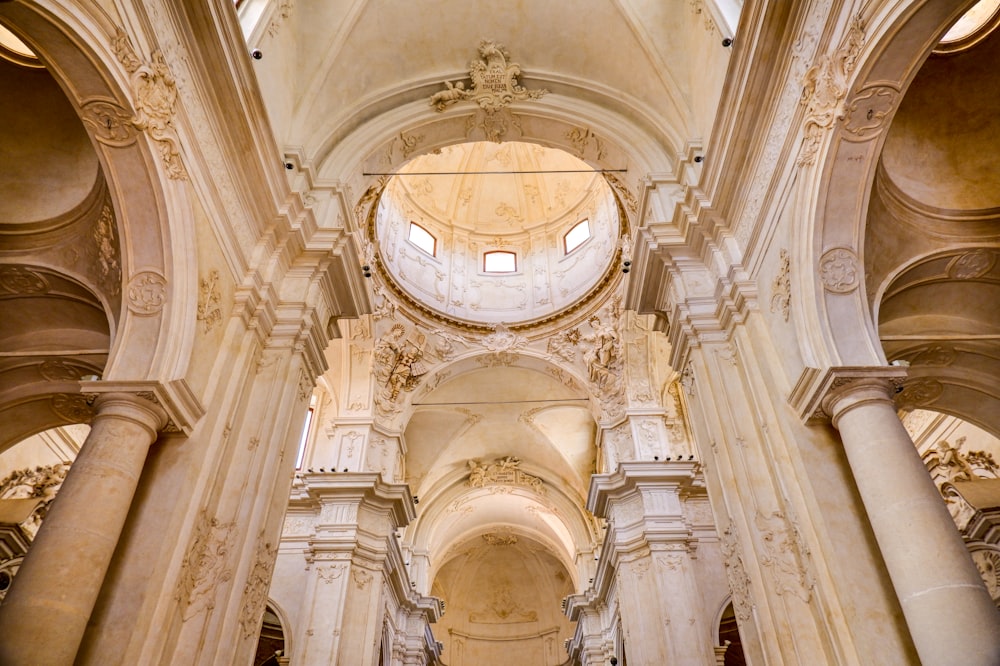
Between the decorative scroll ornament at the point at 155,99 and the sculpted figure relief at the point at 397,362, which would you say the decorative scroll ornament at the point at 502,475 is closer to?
the sculpted figure relief at the point at 397,362

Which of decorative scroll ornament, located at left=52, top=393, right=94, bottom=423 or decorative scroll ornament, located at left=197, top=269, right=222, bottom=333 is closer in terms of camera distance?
decorative scroll ornament, located at left=197, top=269, right=222, bottom=333

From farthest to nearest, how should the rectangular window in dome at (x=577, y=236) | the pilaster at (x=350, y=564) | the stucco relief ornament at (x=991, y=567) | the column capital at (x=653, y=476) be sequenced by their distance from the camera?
1. the rectangular window in dome at (x=577, y=236)
2. the column capital at (x=653, y=476)
3. the pilaster at (x=350, y=564)
4. the stucco relief ornament at (x=991, y=567)

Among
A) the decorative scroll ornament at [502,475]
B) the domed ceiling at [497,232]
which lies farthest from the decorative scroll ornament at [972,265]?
the decorative scroll ornament at [502,475]

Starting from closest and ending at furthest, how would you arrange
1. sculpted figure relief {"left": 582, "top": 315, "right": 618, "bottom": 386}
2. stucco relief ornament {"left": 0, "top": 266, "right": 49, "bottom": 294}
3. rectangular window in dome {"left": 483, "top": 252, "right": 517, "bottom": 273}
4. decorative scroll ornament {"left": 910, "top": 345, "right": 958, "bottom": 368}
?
1. stucco relief ornament {"left": 0, "top": 266, "right": 49, "bottom": 294}
2. decorative scroll ornament {"left": 910, "top": 345, "right": 958, "bottom": 368}
3. sculpted figure relief {"left": 582, "top": 315, "right": 618, "bottom": 386}
4. rectangular window in dome {"left": 483, "top": 252, "right": 517, "bottom": 273}

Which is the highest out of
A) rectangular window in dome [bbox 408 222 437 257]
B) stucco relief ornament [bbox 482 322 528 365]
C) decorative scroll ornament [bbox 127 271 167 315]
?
rectangular window in dome [bbox 408 222 437 257]

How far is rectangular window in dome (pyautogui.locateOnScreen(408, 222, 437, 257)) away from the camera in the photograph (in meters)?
20.6

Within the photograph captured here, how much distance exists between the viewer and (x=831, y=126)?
6.19 metres

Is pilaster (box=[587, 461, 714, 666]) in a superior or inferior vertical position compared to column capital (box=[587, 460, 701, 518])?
inferior

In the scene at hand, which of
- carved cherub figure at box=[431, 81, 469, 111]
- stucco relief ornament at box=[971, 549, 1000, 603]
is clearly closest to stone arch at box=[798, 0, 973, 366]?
carved cherub figure at box=[431, 81, 469, 111]

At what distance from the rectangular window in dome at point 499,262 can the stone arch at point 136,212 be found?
15213mm

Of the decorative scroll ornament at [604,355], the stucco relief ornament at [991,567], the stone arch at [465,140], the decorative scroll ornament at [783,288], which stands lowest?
the stucco relief ornament at [991,567]

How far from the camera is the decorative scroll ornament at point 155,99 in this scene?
5.80m

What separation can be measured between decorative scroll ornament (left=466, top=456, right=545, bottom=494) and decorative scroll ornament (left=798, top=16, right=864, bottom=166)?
1854 cm

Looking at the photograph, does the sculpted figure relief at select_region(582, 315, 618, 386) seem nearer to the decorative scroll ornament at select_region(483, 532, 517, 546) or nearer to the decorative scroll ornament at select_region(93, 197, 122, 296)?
the decorative scroll ornament at select_region(93, 197, 122, 296)
